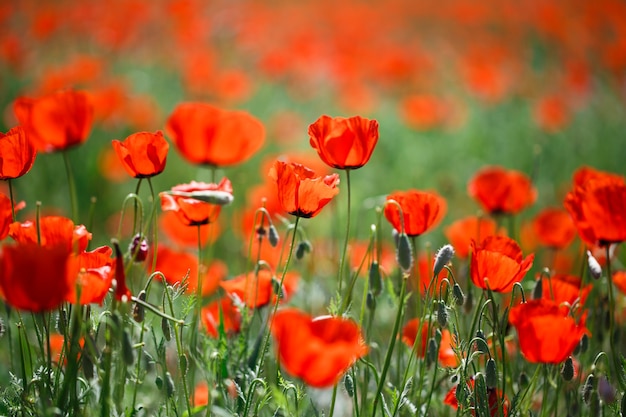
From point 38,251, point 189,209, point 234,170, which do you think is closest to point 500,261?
point 189,209

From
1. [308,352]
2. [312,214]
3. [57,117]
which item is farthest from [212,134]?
[308,352]

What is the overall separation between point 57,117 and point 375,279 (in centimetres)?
104

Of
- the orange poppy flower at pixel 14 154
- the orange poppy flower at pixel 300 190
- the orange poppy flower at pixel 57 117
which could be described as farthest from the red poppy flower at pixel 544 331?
the orange poppy flower at pixel 57 117

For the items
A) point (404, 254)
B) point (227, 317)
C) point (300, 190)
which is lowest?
point (227, 317)

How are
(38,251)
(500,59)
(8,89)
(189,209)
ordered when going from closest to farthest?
(38,251) < (189,209) < (8,89) < (500,59)

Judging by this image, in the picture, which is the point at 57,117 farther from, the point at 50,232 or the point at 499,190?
the point at 499,190

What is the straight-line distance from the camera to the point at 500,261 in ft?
4.49

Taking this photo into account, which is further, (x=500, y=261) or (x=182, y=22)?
(x=182, y=22)

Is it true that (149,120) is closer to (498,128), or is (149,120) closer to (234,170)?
(234,170)

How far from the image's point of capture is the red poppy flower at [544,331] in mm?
1241

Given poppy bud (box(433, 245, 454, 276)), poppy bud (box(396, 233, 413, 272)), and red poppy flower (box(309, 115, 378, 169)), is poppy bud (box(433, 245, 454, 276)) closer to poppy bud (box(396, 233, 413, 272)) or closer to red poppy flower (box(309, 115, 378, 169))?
poppy bud (box(396, 233, 413, 272))

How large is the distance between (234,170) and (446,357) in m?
2.82

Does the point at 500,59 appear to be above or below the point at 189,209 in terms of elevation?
above

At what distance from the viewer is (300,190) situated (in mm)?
1396
